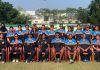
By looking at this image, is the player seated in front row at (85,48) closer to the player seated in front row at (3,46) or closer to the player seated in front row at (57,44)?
the player seated in front row at (57,44)

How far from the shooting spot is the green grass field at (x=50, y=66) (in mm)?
12016

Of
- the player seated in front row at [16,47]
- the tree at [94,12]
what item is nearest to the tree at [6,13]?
the tree at [94,12]

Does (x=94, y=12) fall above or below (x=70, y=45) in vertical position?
below

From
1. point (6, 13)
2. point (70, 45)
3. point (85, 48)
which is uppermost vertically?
point (70, 45)

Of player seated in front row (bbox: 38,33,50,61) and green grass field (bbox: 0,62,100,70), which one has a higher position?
player seated in front row (bbox: 38,33,50,61)

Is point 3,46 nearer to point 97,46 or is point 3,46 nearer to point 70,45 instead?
point 70,45

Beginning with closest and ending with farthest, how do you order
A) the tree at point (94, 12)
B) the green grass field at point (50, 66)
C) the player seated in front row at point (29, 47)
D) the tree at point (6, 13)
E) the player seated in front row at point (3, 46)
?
1. the green grass field at point (50, 66)
2. the player seated in front row at point (3, 46)
3. the player seated in front row at point (29, 47)
4. the tree at point (94, 12)
5. the tree at point (6, 13)

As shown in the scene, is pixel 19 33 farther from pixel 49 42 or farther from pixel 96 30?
pixel 96 30

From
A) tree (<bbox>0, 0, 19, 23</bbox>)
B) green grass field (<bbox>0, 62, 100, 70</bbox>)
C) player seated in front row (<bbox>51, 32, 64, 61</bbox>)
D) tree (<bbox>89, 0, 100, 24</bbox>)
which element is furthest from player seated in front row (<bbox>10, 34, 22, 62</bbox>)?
tree (<bbox>0, 0, 19, 23</bbox>)

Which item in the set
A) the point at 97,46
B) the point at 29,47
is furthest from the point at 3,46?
the point at 97,46

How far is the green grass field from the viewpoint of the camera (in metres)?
12.0

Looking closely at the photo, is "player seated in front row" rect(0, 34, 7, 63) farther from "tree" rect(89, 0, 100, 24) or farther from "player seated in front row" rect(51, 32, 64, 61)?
"tree" rect(89, 0, 100, 24)

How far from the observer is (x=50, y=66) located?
488 inches

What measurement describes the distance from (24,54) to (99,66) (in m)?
3.15
